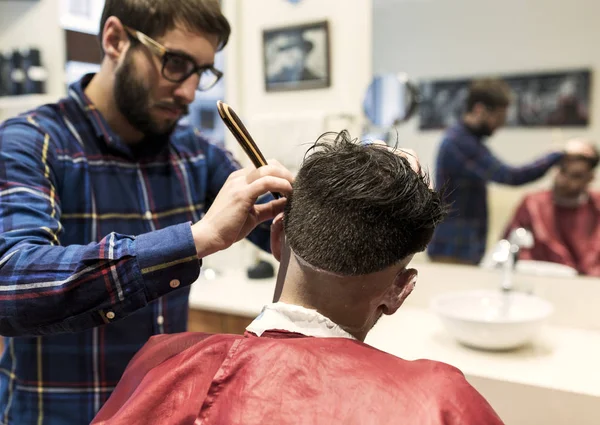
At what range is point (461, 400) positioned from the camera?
83 cm

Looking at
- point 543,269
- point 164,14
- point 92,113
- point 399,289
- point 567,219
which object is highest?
point 164,14

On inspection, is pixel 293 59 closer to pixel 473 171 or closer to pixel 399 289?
pixel 473 171

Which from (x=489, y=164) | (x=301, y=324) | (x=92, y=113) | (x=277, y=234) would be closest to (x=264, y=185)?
(x=277, y=234)

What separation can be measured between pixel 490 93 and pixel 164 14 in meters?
1.45

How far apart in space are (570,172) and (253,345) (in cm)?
172

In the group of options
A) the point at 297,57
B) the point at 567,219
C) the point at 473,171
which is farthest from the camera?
the point at 297,57

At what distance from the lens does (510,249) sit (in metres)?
2.18

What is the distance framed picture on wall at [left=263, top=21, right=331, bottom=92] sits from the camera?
252 centimetres

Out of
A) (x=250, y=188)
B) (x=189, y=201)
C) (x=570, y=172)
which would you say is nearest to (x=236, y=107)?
(x=189, y=201)

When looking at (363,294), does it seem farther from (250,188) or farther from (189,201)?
(189,201)

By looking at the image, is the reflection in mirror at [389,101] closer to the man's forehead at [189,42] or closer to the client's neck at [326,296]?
the man's forehead at [189,42]

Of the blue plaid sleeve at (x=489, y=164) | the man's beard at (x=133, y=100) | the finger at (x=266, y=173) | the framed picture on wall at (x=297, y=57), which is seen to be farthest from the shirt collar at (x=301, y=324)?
the framed picture on wall at (x=297, y=57)

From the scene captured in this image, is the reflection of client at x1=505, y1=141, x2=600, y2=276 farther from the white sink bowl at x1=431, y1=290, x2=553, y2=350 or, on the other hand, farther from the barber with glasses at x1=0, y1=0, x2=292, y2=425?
the barber with glasses at x1=0, y1=0, x2=292, y2=425

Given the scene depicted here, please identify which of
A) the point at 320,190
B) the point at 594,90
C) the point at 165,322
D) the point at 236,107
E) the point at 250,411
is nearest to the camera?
the point at 250,411
